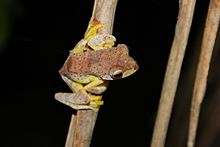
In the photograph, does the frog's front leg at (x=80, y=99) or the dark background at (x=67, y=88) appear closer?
the frog's front leg at (x=80, y=99)

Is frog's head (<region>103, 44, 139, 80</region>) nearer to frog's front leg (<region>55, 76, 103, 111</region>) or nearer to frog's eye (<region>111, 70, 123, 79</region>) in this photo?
frog's eye (<region>111, 70, 123, 79</region>)

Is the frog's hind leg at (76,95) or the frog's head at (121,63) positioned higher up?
the frog's head at (121,63)

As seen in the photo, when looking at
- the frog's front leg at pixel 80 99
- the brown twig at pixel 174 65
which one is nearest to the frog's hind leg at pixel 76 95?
Result: the frog's front leg at pixel 80 99

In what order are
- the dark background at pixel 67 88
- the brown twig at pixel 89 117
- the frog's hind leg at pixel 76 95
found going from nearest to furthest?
the brown twig at pixel 89 117, the frog's hind leg at pixel 76 95, the dark background at pixel 67 88

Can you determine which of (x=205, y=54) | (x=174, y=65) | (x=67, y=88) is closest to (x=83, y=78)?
(x=174, y=65)

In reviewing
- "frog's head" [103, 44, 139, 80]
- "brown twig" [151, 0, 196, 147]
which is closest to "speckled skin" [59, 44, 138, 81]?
"frog's head" [103, 44, 139, 80]

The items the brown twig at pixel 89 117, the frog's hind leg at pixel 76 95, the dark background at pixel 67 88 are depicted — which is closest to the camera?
the brown twig at pixel 89 117

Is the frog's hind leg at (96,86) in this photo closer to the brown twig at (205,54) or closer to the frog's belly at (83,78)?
the frog's belly at (83,78)
